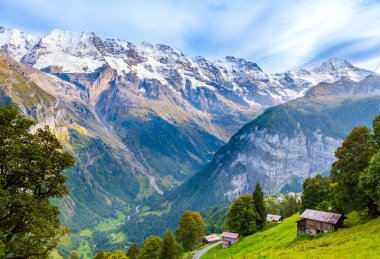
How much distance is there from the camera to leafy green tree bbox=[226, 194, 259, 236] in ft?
319

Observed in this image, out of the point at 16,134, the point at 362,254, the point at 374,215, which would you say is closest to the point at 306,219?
the point at 374,215

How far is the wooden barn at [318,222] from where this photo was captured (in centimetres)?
5737

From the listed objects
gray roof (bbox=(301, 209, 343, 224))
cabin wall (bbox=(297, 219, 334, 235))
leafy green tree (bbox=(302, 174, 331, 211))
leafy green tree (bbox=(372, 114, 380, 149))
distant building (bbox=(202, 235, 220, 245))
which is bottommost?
distant building (bbox=(202, 235, 220, 245))

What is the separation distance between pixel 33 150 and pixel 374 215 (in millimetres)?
50859

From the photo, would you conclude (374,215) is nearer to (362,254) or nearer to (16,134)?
(362,254)

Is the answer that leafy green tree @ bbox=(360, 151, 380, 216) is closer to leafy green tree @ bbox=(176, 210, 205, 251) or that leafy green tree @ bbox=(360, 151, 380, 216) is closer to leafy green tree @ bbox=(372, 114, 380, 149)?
leafy green tree @ bbox=(372, 114, 380, 149)

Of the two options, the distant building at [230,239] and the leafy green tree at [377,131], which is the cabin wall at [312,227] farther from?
the distant building at [230,239]

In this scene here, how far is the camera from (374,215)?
52.3 m

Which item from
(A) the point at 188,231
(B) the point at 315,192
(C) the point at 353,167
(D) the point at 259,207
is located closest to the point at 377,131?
(C) the point at 353,167

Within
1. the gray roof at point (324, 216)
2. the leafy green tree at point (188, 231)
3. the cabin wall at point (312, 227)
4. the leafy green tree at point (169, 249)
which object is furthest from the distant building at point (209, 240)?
the gray roof at point (324, 216)

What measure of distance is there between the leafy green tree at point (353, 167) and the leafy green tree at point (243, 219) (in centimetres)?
4479

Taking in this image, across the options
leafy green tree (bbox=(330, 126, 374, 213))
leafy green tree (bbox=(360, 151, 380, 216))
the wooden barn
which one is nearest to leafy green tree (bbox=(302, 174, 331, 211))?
the wooden barn

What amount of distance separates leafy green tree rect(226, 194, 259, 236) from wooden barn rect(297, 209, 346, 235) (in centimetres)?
3535

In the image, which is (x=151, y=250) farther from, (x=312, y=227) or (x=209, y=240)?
(x=312, y=227)
